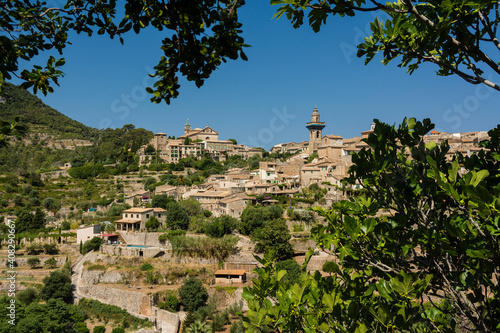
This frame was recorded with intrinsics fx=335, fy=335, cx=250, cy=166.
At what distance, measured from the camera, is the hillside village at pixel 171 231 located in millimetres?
23156

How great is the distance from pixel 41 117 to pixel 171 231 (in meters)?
98.3

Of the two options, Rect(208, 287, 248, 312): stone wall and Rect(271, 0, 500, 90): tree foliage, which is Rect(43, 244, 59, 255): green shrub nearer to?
Rect(208, 287, 248, 312): stone wall

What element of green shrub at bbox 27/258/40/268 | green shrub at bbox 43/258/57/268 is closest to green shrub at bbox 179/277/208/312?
green shrub at bbox 43/258/57/268

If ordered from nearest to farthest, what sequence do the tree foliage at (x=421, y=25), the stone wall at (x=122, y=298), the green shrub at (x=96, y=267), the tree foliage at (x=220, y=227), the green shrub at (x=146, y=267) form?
1. the tree foliage at (x=421, y=25)
2. the stone wall at (x=122, y=298)
3. the green shrub at (x=146, y=267)
4. the green shrub at (x=96, y=267)
5. the tree foliage at (x=220, y=227)

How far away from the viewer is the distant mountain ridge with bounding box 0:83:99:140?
97.7 meters

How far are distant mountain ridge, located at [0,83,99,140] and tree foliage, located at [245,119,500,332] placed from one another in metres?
110

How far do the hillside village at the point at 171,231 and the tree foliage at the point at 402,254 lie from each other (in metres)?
9.81

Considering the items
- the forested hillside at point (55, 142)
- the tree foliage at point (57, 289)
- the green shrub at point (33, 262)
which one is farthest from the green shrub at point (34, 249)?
the forested hillside at point (55, 142)

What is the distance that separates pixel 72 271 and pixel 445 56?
30473 millimetres

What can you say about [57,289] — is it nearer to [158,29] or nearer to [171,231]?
[171,231]

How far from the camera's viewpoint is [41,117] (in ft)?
346

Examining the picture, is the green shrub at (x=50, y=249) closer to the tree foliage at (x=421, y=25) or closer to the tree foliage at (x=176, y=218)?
the tree foliage at (x=176, y=218)

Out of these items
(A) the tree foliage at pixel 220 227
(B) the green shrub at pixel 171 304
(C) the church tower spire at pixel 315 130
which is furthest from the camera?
(C) the church tower spire at pixel 315 130

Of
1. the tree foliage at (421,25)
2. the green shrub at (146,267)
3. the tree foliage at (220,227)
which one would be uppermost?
the tree foliage at (421,25)
